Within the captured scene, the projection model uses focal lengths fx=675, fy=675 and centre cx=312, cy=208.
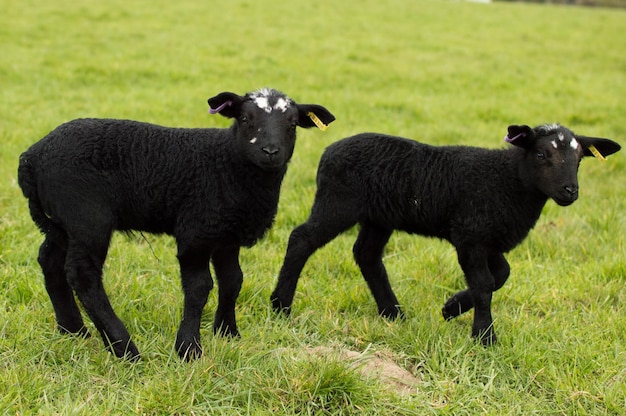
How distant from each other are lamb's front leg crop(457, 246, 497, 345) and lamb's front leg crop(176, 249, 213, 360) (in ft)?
5.71

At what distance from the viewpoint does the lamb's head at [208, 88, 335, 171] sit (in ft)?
12.9

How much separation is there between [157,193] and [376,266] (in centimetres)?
176

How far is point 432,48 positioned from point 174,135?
14312 mm

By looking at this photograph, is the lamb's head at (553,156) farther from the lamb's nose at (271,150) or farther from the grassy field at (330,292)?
the lamb's nose at (271,150)

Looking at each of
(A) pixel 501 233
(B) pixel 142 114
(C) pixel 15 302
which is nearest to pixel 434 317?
(A) pixel 501 233

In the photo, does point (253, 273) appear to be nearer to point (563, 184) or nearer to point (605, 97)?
point (563, 184)

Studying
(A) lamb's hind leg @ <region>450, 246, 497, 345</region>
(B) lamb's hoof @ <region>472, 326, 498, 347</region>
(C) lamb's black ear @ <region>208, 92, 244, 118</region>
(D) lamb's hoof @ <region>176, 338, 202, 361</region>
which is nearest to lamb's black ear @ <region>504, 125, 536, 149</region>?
(A) lamb's hind leg @ <region>450, 246, 497, 345</region>

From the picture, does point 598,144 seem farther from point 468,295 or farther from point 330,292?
point 330,292

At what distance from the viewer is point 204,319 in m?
4.72

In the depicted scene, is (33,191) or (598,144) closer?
(33,191)

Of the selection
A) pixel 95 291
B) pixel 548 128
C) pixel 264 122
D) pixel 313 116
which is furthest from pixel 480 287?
pixel 95 291

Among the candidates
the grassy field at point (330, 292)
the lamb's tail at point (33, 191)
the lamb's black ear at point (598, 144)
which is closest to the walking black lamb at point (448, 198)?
the lamb's black ear at point (598, 144)

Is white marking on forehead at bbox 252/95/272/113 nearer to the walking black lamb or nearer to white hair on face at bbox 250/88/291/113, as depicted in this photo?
white hair on face at bbox 250/88/291/113

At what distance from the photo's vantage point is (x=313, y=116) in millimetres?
4320
